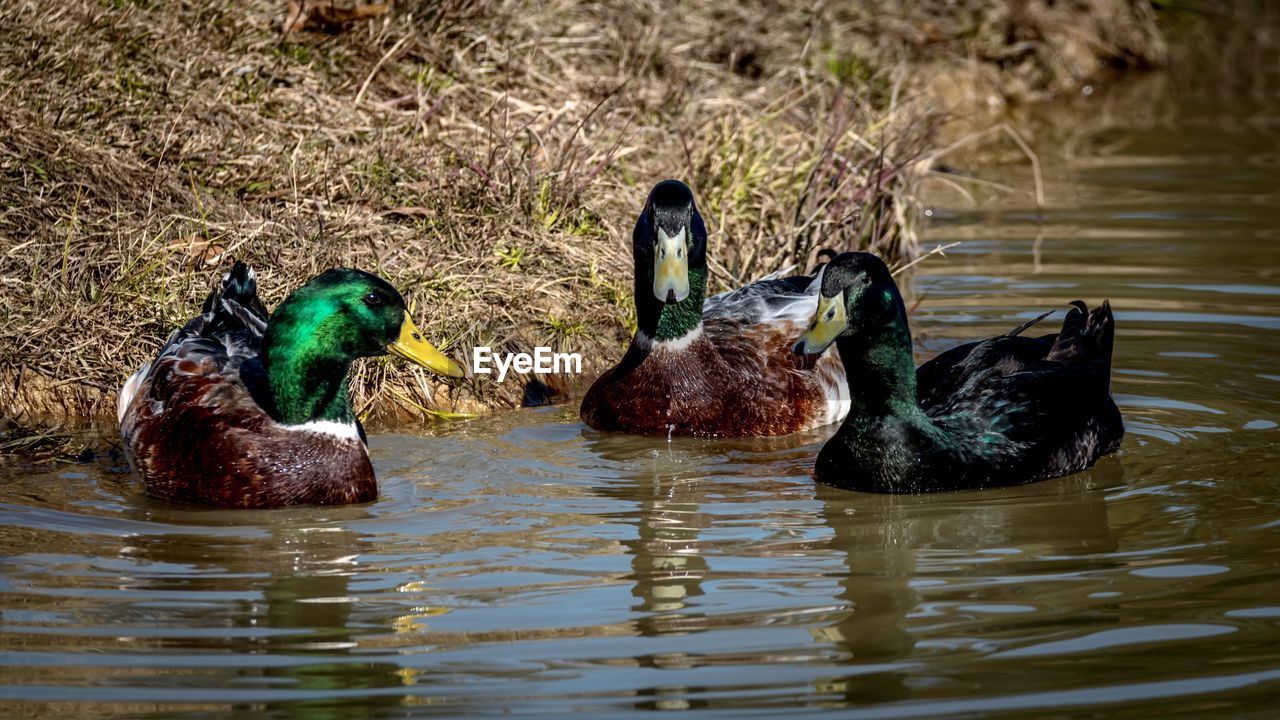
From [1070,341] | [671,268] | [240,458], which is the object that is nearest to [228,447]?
[240,458]

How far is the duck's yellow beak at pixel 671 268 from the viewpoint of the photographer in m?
7.20

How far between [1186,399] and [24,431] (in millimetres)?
4916

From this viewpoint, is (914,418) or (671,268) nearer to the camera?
(914,418)

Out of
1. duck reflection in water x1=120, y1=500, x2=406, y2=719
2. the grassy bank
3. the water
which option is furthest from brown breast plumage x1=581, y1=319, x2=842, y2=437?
duck reflection in water x1=120, y1=500, x2=406, y2=719

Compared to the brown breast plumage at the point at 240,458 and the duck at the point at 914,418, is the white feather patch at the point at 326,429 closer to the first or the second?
the brown breast plumage at the point at 240,458

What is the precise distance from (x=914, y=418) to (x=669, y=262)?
1.32 metres

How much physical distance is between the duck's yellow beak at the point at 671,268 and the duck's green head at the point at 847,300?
97 cm

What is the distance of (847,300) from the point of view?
6.30 meters

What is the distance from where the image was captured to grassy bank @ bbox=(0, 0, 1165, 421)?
7781 millimetres

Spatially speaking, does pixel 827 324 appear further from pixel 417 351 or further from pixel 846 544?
pixel 417 351

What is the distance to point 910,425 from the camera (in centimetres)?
645

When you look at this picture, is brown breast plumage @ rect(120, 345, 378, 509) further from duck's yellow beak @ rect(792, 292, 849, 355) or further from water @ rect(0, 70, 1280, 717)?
duck's yellow beak @ rect(792, 292, 849, 355)

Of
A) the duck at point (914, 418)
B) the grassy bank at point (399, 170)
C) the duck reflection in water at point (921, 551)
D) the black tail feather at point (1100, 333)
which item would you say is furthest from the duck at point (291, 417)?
the black tail feather at point (1100, 333)

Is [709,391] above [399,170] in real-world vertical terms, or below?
below
